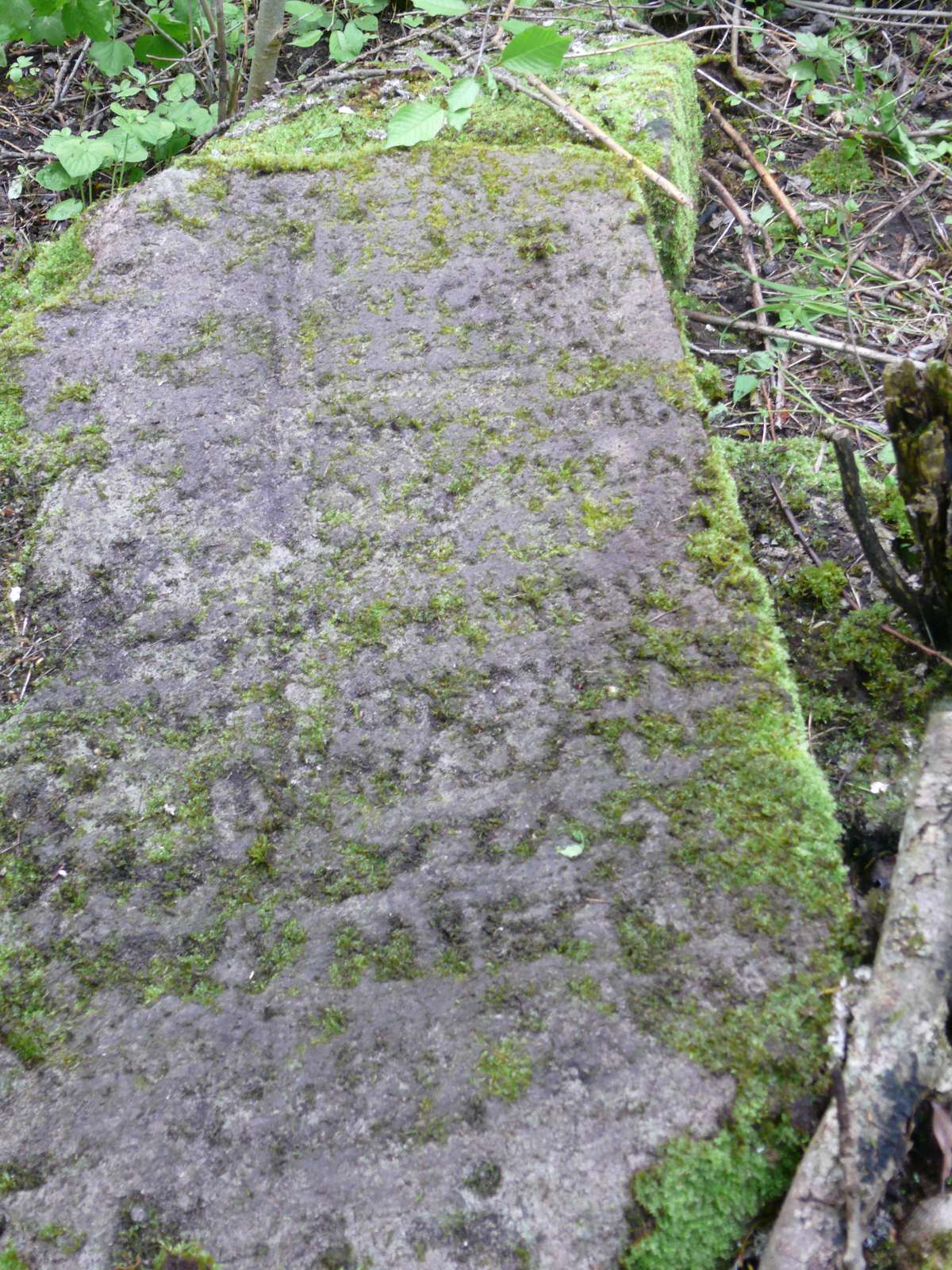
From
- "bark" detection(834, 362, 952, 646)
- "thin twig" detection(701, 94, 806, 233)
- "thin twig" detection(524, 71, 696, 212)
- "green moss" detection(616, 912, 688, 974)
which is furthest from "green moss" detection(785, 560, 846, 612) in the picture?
"thin twig" detection(701, 94, 806, 233)

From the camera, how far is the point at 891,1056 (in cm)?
139

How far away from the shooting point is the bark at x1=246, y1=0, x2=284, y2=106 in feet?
9.66

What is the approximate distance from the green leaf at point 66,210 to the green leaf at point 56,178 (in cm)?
6

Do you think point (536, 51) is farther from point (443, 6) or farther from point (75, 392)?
point (75, 392)

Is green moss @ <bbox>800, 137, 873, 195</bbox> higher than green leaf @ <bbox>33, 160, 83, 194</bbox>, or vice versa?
green leaf @ <bbox>33, 160, 83, 194</bbox>

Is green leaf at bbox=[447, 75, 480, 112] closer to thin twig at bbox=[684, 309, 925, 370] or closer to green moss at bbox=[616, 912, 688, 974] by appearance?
thin twig at bbox=[684, 309, 925, 370]

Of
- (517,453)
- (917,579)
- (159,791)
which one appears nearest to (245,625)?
(159,791)

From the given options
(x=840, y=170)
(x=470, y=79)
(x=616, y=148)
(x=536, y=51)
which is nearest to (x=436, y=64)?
(x=470, y=79)

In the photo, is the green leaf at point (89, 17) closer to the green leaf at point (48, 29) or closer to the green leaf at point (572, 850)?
the green leaf at point (48, 29)

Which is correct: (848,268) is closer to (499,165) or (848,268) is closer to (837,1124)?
(499,165)

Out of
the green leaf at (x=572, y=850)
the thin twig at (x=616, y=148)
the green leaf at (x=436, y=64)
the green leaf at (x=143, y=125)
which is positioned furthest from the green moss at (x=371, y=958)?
the green leaf at (x=143, y=125)

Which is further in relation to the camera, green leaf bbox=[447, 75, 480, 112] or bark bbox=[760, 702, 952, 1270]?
green leaf bbox=[447, 75, 480, 112]

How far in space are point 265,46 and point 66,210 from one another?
0.87 m

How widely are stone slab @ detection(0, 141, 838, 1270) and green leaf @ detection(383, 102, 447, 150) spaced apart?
31cm
